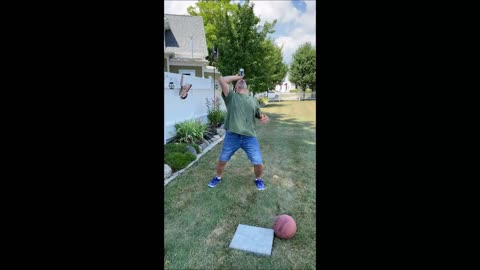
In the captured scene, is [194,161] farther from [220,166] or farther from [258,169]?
[258,169]

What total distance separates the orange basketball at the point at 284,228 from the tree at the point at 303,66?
132ft

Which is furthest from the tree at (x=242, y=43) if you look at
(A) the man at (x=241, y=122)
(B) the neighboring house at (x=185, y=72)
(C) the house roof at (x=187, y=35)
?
(A) the man at (x=241, y=122)

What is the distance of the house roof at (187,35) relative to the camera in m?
17.8

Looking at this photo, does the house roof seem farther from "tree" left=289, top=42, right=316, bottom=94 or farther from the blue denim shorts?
"tree" left=289, top=42, right=316, bottom=94

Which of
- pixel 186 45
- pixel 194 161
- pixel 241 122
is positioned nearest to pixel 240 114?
pixel 241 122

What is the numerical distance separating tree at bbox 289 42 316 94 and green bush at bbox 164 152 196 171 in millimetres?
37587

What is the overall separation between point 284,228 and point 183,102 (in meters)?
6.32

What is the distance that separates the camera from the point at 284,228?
10.2 ft

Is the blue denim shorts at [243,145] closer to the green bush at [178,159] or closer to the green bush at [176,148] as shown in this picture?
the green bush at [178,159]
